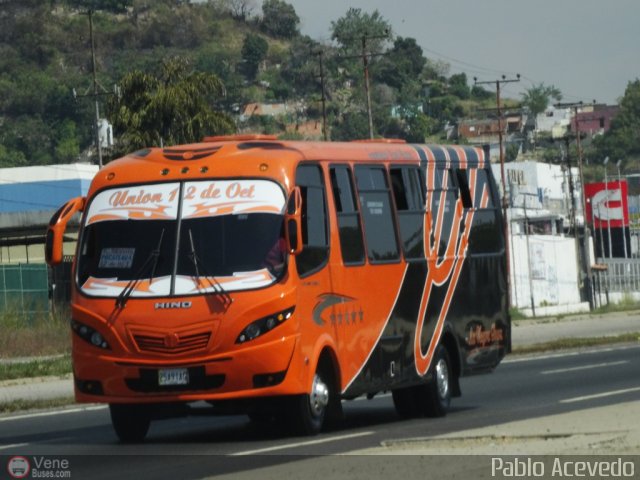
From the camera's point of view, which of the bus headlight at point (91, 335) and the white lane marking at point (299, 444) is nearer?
the white lane marking at point (299, 444)

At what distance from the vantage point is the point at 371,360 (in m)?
17.6

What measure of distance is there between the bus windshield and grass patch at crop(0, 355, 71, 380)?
43.2 feet

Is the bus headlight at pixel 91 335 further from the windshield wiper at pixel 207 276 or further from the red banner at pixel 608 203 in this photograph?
the red banner at pixel 608 203

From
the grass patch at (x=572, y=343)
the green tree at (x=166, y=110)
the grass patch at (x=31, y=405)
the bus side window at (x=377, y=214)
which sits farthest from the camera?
the green tree at (x=166, y=110)

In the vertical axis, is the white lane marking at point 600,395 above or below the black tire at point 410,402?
below

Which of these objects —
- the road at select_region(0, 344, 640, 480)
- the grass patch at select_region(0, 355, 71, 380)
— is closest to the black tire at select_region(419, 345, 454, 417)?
the road at select_region(0, 344, 640, 480)

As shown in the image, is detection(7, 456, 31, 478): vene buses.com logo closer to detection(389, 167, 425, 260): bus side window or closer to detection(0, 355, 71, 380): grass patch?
detection(389, 167, 425, 260): bus side window

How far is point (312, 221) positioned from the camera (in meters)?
16.6

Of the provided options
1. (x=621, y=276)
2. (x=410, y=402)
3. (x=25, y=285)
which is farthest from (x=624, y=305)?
(x=410, y=402)

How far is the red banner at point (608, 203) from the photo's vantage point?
11529cm

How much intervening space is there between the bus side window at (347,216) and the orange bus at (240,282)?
0.07 feet

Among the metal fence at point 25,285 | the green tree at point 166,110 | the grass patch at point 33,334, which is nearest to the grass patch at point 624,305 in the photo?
the green tree at point 166,110

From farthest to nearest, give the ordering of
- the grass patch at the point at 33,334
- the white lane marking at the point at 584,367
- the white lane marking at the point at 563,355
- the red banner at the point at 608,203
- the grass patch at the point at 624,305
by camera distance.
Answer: the red banner at the point at 608,203 → the grass patch at the point at 624,305 → the grass patch at the point at 33,334 → the white lane marking at the point at 563,355 → the white lane marking at the point at 584,367

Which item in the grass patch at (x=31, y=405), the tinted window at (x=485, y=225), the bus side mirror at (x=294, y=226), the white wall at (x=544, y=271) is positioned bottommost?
the white wall at (x=544, y=271)
